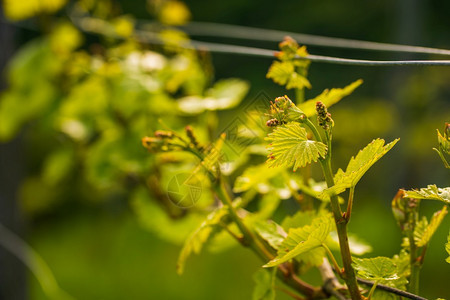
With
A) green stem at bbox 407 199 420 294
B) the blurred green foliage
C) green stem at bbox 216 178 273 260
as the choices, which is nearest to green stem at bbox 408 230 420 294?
green stem at bbox 407 199 420 294

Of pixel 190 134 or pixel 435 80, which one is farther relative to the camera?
pixel 435 80

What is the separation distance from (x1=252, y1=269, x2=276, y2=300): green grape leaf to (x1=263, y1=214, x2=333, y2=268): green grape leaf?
9 centimetres

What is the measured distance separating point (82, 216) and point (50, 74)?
5355 mm

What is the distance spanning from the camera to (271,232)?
2.30 feet

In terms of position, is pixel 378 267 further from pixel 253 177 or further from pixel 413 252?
pixel 253 177

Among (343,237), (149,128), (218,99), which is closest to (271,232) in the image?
(343,237)

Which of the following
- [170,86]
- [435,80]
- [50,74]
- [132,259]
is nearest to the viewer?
[170,86]

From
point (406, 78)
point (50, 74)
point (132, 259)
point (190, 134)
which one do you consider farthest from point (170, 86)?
point (406, 78)

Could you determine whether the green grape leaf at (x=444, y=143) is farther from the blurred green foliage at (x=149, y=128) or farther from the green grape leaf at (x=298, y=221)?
the blurred green foliage at (x=149, y=128)

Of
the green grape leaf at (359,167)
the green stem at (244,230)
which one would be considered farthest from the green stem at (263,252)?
the green grape leaf at (359,167)

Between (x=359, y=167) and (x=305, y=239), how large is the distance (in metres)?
0.11

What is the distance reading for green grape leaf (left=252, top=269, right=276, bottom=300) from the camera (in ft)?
2.19

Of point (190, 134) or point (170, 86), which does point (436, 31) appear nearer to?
point (170, 86)

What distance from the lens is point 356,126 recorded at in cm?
644
